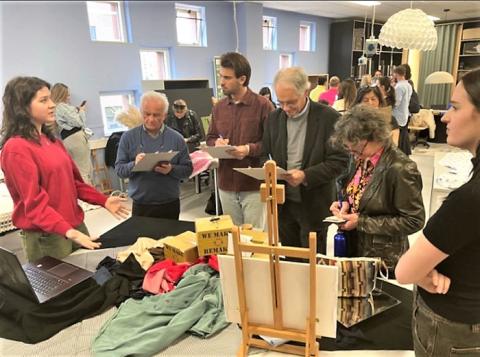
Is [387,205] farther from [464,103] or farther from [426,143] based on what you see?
[426,143]

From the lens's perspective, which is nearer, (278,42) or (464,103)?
(464,103)

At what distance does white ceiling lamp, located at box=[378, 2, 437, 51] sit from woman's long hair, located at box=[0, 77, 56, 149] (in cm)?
276

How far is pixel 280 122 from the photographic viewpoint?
2.08m

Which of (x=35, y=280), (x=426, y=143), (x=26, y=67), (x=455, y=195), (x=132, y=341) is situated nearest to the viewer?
(x=455, y=195)

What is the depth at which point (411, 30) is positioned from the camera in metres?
3.03

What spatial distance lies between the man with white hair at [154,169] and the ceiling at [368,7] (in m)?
5.91

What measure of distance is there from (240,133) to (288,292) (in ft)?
4.74

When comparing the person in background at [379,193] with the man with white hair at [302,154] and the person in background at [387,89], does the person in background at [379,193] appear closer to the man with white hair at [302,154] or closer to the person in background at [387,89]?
the man with white hair at [302,154]

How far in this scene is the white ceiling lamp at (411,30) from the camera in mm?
3031

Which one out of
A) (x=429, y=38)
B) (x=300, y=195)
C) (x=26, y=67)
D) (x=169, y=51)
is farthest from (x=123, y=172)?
(x=169, y=51)

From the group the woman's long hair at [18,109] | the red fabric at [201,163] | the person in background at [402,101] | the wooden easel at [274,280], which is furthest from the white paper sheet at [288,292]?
the person in background at [402,101]

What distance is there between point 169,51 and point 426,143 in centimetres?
587

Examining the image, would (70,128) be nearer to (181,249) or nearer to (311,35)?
(181,249)

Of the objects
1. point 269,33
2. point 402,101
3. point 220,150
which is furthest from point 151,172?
point 269,33
